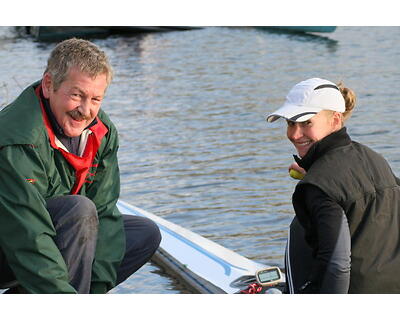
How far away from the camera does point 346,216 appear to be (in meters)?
2.71

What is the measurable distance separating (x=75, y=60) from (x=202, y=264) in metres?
1.83

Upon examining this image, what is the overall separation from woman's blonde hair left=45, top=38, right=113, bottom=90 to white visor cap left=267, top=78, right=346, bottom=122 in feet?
2.13

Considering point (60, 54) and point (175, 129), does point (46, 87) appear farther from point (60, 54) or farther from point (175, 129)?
point (175, 129)

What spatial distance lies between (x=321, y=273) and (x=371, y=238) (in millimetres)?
205

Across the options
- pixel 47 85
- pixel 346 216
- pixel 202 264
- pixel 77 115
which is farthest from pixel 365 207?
pixel 202 264

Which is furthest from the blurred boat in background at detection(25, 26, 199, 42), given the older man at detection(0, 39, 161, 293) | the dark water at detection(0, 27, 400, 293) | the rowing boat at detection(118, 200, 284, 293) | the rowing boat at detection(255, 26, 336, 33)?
the older man at detection(0, 39, 161, 293)

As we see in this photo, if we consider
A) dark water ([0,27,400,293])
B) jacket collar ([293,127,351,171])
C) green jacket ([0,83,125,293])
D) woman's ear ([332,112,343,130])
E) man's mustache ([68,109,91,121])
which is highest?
woman's ear ([332,112,343,130])

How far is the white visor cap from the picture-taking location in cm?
290

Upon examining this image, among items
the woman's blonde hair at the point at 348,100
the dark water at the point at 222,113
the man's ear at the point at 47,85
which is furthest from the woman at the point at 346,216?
the dark water at the point at 222,113

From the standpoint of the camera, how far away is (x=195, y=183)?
7.31m

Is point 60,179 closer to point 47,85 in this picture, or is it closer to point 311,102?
point 47,85

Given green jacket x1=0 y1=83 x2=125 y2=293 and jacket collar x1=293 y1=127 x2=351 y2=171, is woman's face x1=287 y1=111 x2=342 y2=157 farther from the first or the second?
green jacket x1=0 y1=83 x2=125 y2=293
